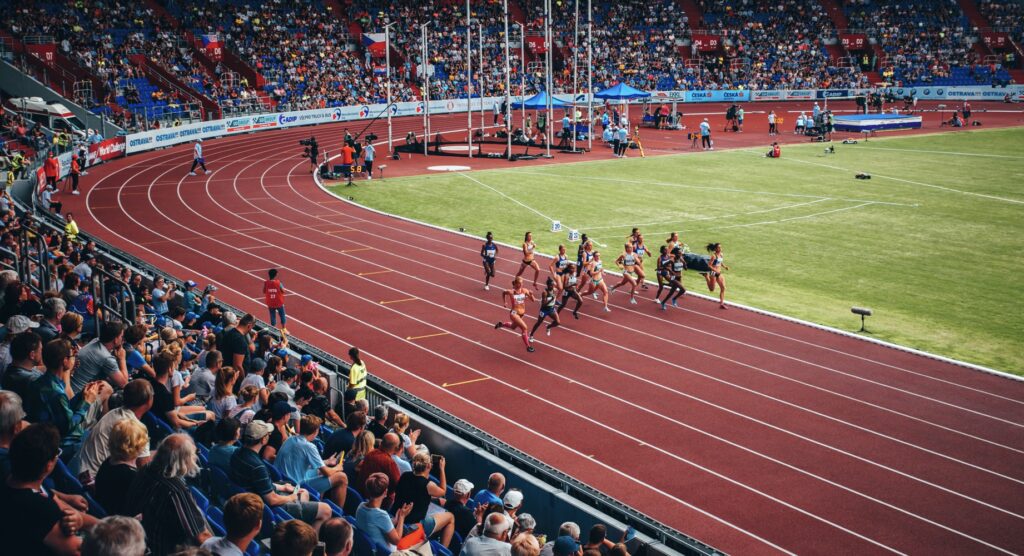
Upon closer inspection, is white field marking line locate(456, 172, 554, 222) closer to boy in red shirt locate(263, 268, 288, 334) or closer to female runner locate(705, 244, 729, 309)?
female runner locate(705, 244, 729, 309)

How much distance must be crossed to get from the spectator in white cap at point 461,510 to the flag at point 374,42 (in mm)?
60215

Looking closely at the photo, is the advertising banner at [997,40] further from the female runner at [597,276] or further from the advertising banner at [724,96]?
the female runner at [597,276]

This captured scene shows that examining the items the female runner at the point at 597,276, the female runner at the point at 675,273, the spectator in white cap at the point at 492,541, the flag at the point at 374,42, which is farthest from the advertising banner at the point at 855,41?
the spectator in white cap at the point at 492,541

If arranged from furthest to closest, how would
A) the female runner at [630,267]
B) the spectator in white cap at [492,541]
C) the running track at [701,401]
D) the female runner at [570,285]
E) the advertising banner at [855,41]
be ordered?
the advertising banner at [855,41], the female runner at [630,267], the female runner at [570,285], the running track at [701,401], the spectator in white cap at [492,541]

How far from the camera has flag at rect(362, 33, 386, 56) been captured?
65812 millimetres

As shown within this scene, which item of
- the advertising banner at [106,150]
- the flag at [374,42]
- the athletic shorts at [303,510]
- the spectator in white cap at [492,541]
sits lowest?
the spectator in white cap at [492,541]

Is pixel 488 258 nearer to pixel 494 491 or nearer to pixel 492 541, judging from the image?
pixel 494 491

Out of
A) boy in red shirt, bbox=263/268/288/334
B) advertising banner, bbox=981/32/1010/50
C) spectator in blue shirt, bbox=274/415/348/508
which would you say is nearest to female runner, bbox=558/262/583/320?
boy in red shirt, bbox=263/268/288/334

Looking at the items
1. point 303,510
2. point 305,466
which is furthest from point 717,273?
point 303,510

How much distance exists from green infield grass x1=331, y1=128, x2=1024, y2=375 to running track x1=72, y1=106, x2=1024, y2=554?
7.72ft

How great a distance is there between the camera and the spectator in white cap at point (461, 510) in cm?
859

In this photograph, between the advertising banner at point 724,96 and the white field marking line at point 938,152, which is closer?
the white field marking line at point 938,152

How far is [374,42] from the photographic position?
66438 millimetres

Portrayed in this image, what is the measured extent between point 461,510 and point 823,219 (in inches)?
984
